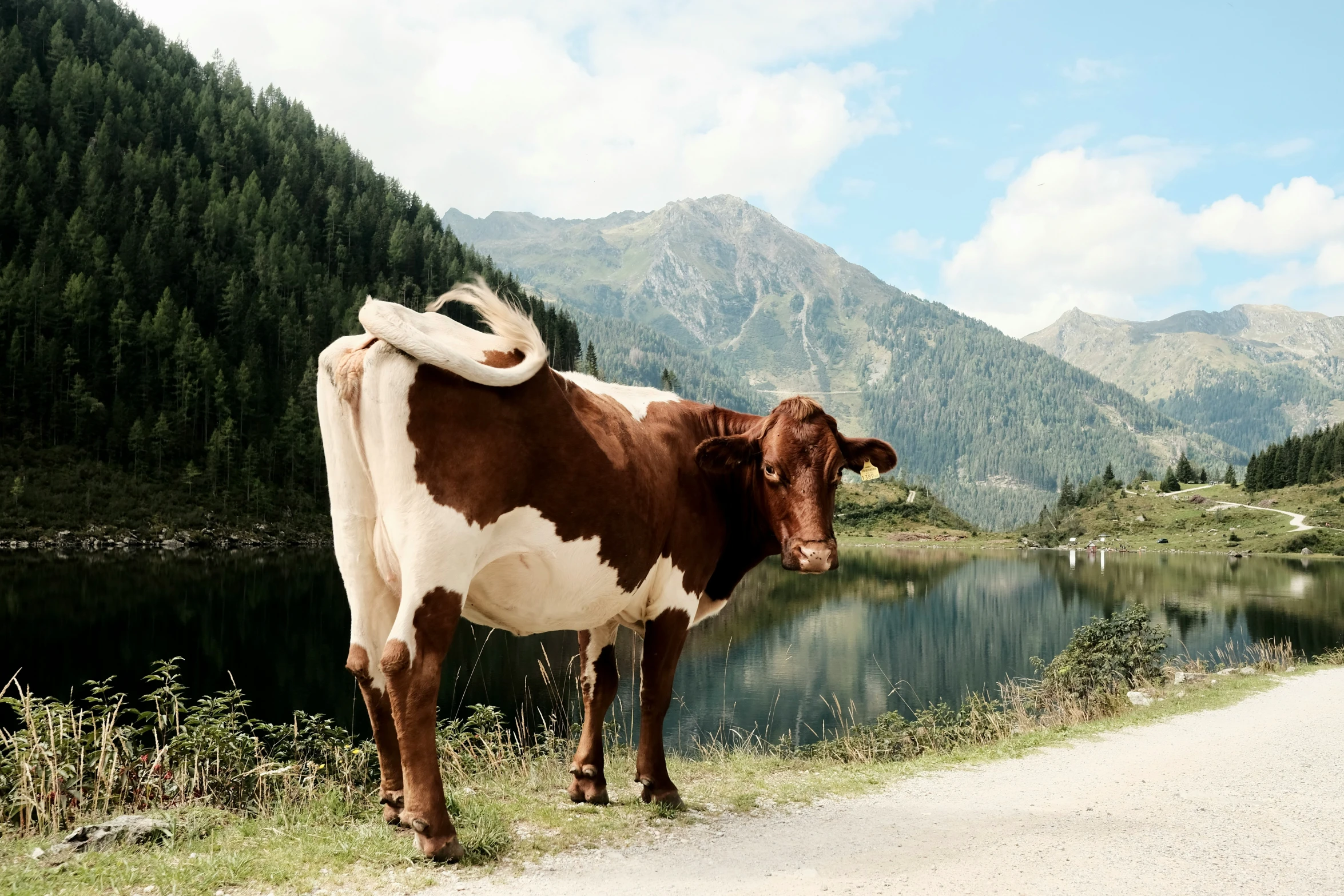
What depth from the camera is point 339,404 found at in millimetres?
4504

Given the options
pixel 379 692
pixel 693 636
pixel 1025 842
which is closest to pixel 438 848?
pixel 379 692

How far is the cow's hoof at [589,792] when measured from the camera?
5.80 m

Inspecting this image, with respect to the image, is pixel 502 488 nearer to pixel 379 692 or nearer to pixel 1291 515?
pixel 379 692

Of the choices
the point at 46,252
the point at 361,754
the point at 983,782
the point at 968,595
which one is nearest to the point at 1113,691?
the point at 983,782

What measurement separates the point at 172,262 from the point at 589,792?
335ft

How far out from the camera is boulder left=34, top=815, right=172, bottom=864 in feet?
15.0

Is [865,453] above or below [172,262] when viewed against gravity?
below

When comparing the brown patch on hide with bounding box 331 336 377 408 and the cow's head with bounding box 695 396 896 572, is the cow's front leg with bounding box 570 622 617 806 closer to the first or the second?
the cow's head with bounding box 695 396 896 572

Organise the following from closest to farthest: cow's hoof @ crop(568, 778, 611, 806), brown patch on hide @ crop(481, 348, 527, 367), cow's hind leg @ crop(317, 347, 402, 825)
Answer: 1. cow's hind leg @ crop(317, 347, 402, 825)
2. brown patch on hide @ crop(481, 348, 527, 367)
3. cow's hoof @ crop(568, 778, 611, 806)

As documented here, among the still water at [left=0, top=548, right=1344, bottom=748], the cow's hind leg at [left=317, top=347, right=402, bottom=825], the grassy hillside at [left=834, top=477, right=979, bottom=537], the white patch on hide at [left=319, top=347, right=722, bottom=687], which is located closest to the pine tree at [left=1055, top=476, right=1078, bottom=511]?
the grassy hillside at [left=834, top=477, right=979, bottom=537]

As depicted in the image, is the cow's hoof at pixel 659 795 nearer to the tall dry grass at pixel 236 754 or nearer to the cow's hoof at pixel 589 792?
the cow's hoof at pixel 589 792

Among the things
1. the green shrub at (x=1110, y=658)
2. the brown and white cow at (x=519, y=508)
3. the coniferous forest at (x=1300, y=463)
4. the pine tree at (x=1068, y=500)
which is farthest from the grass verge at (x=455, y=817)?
the pine tree at (x=1068, y=500)

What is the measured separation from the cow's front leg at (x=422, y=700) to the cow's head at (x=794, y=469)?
83.9 inches

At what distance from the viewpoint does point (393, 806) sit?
5.01m
